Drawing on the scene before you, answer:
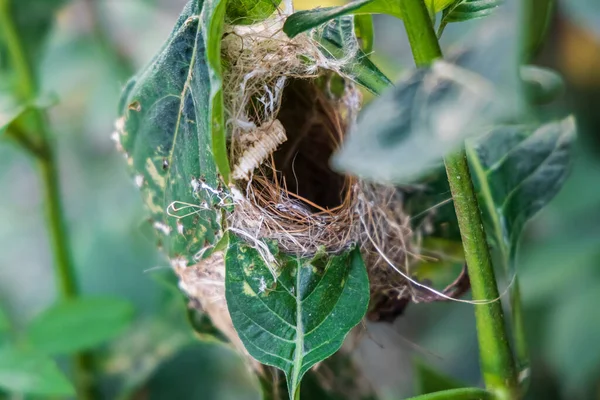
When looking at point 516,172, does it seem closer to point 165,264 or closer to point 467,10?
point 467,10

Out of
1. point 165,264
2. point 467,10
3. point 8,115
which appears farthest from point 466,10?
point 165,264

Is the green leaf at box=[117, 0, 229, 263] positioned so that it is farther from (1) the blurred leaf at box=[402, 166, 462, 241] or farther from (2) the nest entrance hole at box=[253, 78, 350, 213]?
(1) the blurred leaf at box=[402, 166, 462, 241]

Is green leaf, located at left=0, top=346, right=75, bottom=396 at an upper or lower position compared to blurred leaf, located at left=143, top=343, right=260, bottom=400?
upper

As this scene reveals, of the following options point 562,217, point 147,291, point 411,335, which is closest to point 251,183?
point 147,291

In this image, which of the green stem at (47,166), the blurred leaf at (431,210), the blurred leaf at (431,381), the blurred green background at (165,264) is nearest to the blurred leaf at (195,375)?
the blurred green background at (165,264)

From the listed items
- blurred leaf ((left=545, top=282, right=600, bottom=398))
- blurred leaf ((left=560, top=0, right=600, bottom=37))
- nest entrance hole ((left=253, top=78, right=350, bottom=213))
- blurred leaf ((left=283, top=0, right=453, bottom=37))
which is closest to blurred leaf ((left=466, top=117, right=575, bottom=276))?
nest entrance hole ((left=253, top=78, right=350, bottom=213))

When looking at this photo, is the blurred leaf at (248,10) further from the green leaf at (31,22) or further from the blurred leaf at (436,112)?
the green leaf at (31,22)
